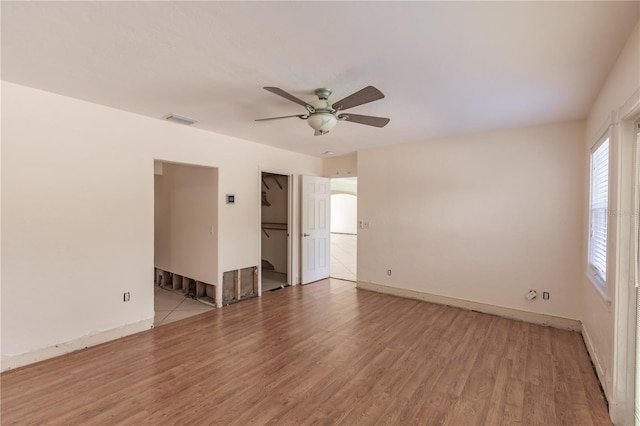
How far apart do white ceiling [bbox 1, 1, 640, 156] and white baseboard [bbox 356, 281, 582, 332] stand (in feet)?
8.38

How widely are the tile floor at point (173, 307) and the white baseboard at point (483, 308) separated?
2833mm

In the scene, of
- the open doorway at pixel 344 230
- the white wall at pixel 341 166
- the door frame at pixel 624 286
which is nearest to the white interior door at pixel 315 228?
the white wall at pixel 341 166

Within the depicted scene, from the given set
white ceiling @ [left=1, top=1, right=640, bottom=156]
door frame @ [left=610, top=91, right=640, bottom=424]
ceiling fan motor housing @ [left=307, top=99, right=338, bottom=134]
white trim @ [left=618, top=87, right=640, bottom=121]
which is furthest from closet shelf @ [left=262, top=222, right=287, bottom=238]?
white trim @ [left=618, top=87, right=640, bottom=121]

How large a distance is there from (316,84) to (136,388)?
9.80 ft

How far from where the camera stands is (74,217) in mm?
3004

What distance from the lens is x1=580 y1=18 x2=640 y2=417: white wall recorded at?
6.15 ft

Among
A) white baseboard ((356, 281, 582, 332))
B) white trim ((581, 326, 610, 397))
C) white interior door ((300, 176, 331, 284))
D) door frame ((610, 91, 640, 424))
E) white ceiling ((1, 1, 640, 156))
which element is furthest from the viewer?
white interior door ((300, 176, 331, 284))

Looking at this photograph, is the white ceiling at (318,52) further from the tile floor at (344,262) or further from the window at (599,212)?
the tile floor at (344,262)

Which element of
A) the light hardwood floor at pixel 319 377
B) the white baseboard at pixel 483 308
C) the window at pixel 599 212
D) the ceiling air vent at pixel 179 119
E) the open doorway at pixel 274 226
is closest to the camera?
the light hardwood floor at pixel 319 377

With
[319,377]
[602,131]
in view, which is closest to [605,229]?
[602,131]

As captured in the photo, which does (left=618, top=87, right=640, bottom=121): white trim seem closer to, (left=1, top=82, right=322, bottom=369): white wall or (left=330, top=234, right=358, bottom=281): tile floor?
(left=1, top=82, right=322, bottom=369): white wall

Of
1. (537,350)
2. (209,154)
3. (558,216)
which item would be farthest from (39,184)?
(558,216)

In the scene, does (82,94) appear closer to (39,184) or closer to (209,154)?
(39,184)

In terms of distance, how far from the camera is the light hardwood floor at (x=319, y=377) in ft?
6.87
